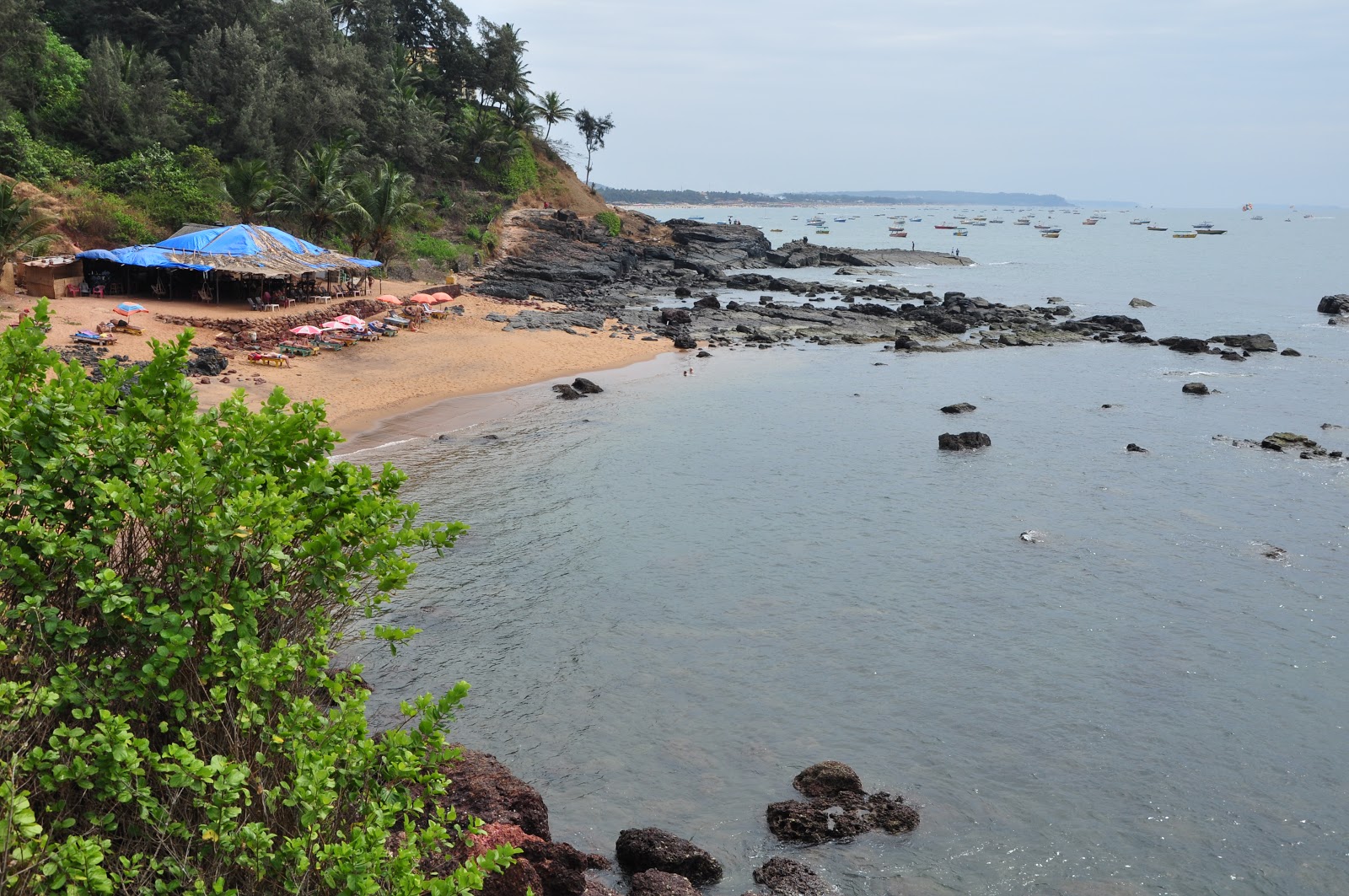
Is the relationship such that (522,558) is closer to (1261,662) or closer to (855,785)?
(855,785)

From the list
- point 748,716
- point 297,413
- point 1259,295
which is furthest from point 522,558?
point 1259,295

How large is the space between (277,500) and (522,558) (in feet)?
45.0

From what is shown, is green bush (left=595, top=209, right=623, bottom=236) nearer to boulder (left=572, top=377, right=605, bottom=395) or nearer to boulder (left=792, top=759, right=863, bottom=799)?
boulder (left=572, top=377, right=605, bottom=395)

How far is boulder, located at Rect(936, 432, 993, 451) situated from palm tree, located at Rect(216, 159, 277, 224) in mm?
31749

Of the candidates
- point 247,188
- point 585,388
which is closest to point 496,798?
point 585,388

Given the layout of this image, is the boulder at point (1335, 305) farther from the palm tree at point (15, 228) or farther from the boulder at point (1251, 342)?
the palm tree at point (15, 228)

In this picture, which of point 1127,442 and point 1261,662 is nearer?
point 1261,662

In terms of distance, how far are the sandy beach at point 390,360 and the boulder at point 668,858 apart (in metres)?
17.2

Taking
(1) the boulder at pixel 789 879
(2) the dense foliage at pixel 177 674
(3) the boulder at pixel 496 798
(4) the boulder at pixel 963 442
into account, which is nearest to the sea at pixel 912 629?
(1) the boulder at pixel 789 879

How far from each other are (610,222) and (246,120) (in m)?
38.1

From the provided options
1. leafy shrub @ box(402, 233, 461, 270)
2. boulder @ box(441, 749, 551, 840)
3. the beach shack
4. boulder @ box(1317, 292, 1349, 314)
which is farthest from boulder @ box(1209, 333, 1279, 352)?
the beach shack

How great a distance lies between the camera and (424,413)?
29.8 m

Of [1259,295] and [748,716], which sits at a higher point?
[1259,295]

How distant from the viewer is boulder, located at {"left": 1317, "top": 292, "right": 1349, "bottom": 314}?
2534 inches
